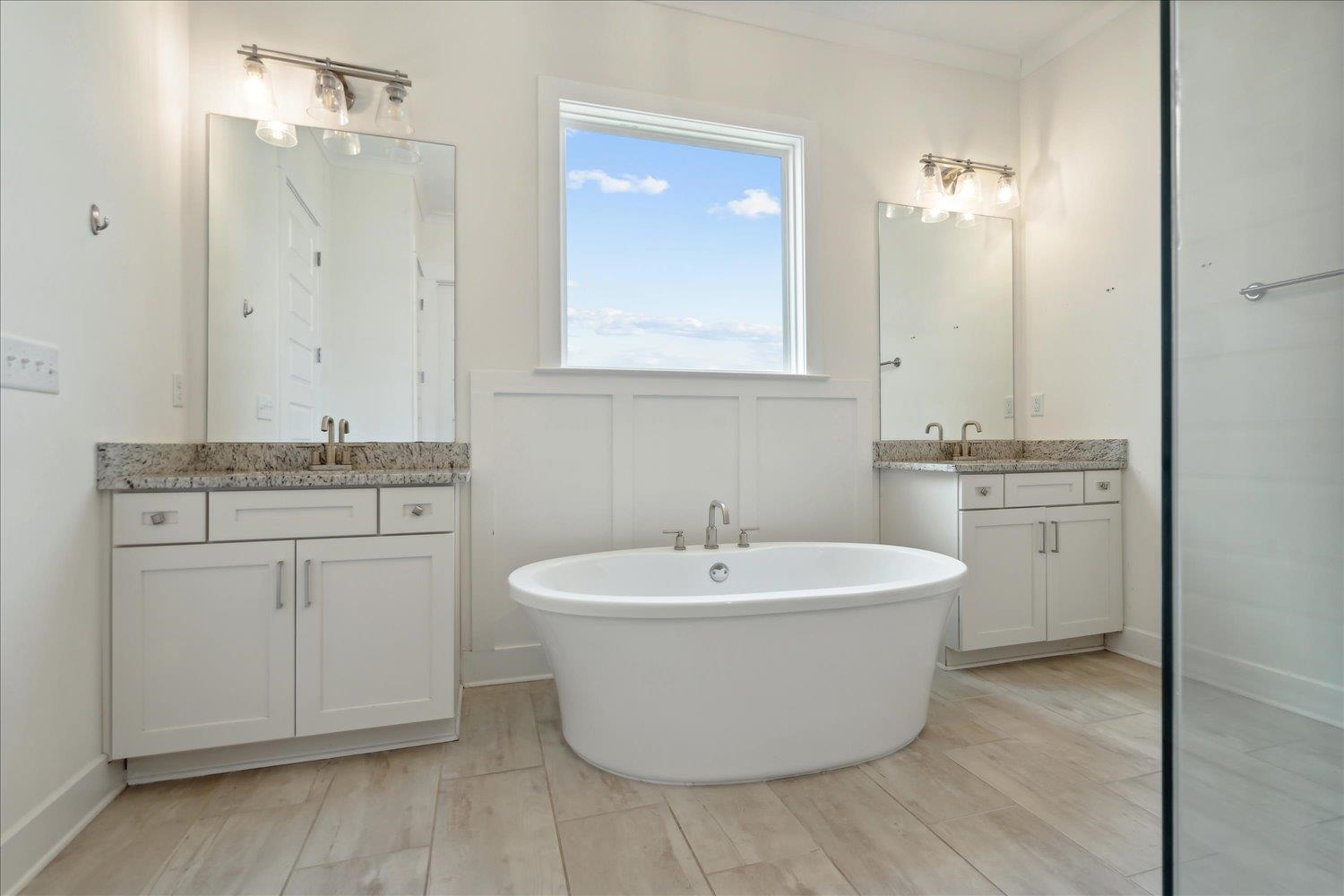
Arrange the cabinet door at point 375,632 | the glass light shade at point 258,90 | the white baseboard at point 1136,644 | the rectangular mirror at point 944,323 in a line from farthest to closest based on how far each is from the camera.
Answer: the rectangular mirror at point 944,323 < the white baseboard at point 1136,644 < the glass light shade at point 258,90 < the cabinet door at point 375,632

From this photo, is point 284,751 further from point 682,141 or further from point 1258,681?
point 682,141

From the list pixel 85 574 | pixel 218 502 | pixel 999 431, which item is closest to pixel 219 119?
pixel 218 502

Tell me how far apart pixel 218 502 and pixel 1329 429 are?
2229 millimetres

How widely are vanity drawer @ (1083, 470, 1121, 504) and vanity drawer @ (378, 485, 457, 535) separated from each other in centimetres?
264

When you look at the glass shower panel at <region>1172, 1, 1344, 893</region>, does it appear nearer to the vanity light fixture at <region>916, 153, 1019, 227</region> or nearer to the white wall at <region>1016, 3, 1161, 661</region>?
the white wall at <region>1016, 3, 1161, 661</region>

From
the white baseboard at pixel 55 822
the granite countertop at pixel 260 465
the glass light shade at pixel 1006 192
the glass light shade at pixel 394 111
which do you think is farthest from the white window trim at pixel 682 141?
the white baseboard at pixel 55 822

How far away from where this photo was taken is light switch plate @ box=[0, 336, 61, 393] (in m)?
1.31

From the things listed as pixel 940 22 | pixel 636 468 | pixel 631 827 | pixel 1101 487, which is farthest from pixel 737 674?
pixel 940 22

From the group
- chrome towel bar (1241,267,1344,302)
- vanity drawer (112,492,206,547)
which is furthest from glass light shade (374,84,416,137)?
chrome towel bar (1241,267,1344,302)

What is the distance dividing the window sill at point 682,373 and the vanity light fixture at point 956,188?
109 centimetres

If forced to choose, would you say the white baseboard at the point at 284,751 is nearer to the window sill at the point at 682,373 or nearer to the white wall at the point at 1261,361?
the window sill at the point at 682,373

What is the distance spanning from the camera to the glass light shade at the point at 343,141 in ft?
7.84

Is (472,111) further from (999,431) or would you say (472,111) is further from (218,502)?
(999,431)

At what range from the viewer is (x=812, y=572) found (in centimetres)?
256
